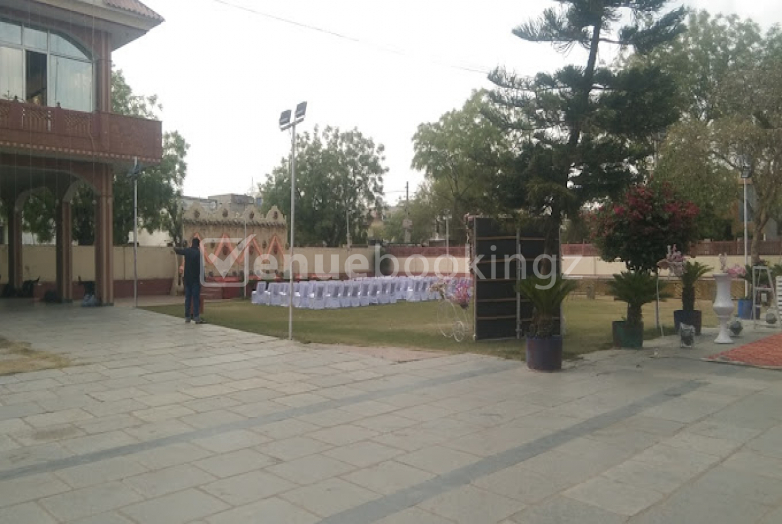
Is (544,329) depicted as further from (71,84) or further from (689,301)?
(71,84)

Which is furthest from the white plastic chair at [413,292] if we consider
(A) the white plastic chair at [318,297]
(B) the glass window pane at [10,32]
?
(B) the glass window pane at [10,32]

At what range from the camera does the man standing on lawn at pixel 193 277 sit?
1324cm

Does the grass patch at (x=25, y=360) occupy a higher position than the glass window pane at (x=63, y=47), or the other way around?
the glass window pane at (x=63, y=47)

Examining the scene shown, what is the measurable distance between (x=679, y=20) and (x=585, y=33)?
5.06 ft

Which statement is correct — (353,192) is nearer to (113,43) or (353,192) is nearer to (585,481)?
(113,43)

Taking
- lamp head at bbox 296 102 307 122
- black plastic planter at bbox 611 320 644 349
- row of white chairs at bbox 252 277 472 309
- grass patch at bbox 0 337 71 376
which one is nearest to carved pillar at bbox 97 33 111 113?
row of white chairs at bbox 252 277 472 309

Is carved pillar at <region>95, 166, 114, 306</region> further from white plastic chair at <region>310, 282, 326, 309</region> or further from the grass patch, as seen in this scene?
the grass patch

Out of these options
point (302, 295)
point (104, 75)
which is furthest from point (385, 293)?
point (104, 75)

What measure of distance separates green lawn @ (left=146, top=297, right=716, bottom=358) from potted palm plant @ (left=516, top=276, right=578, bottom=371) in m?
1.10

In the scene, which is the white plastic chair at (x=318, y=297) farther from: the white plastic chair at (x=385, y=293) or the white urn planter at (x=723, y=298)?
the white urn planter at (x=723, y=298)

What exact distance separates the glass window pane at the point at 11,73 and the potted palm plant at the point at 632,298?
15.6 meters

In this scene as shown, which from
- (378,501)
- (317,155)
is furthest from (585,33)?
(317,155)

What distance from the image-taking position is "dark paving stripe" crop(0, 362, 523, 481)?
472 cm

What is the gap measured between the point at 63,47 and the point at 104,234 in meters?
5.16
